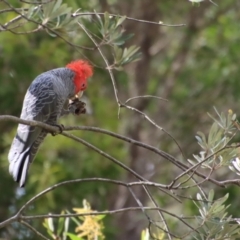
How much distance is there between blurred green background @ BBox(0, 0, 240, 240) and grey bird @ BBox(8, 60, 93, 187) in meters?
1.24

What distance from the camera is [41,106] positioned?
102 inches

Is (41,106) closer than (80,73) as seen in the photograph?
Yes

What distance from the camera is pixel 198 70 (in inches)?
219

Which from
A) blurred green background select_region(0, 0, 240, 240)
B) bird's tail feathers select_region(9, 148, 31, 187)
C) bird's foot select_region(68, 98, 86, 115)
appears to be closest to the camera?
bird's tail feathers select_region(9, 148, 31, 187)

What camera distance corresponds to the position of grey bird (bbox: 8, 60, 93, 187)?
2402mm

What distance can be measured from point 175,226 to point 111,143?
30.6 inches

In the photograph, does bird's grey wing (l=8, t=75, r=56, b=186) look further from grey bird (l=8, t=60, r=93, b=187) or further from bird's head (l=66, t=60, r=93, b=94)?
bird's head (l=66, t=60, r=93, b=94)

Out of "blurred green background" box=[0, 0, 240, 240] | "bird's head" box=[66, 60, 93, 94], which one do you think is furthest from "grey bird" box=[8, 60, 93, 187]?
"blurred green background" box=[0, 0, 240, 240]

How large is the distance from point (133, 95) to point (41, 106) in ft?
9.65

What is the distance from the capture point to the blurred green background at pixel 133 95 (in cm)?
412

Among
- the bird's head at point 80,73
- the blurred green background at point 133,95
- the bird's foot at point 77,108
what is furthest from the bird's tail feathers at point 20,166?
the blurred green background at point 133,95

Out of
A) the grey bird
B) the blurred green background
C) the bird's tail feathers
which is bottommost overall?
the blurred green background

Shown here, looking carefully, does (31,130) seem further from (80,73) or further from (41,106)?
(80,73)

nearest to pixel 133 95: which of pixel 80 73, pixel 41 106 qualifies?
pixel 80 73
